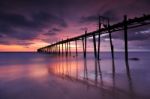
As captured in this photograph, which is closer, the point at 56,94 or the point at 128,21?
the point at 56,94

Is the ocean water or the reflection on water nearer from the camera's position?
the ocean water

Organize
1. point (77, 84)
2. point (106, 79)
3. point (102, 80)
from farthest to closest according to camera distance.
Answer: point (106, 79) → point (102, 80) → point (77, 84)

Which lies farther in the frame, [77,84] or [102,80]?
[102,80]

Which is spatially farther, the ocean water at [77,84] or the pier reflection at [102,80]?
the pier reflection at [102,80]

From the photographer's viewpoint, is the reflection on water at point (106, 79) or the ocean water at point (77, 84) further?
the reflection on water at point (106, 79)

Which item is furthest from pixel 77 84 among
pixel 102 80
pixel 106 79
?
pixel 106 79

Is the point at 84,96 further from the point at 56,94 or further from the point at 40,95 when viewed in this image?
the point at 40,95

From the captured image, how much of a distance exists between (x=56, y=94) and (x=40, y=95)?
58 centimetres

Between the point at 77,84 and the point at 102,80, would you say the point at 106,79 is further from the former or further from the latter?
the point at 77,84

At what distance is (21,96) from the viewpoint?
514cm

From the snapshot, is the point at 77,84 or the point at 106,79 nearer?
the point at 77,84

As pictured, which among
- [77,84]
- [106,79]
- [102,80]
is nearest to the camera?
[77,84]

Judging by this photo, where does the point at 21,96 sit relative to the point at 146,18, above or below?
below

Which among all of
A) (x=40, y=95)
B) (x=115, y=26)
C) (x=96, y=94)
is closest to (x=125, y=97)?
(x=96, y=94)
